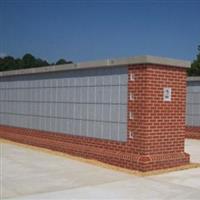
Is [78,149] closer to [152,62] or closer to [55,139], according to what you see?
[55,139]

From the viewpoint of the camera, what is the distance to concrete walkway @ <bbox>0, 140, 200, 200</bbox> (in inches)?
307

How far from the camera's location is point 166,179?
30.6 ft

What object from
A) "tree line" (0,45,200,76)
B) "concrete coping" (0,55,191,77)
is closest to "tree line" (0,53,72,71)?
"tree line" (0,45,200,76)

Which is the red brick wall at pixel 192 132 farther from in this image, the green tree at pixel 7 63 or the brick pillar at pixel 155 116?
the green tree at pixel 7 63

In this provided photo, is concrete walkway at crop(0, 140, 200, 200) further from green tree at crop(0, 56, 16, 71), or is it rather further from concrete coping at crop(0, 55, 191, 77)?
green tree at crop(0, 56, 16, 71)

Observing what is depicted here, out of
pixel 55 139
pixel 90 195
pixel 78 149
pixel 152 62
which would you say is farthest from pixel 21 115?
pixel 90 195

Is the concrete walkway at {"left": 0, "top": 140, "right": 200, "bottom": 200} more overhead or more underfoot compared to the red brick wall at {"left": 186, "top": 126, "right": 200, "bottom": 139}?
more underfoot

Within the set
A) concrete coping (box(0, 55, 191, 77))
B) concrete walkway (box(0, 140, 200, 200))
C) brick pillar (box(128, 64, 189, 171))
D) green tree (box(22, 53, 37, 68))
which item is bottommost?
concrete walkway (box(0, 140, 200, 200))

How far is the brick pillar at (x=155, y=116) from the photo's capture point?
10.2 m

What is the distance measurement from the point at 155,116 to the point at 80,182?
254 centimetres

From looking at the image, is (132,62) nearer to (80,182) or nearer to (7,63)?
(80,182)

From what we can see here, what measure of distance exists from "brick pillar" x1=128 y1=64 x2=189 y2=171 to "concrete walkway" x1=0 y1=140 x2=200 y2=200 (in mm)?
532

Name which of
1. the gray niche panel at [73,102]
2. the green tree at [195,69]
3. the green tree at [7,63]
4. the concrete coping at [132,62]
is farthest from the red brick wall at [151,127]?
the green tree at [7,63]

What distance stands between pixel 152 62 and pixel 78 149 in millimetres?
3241
